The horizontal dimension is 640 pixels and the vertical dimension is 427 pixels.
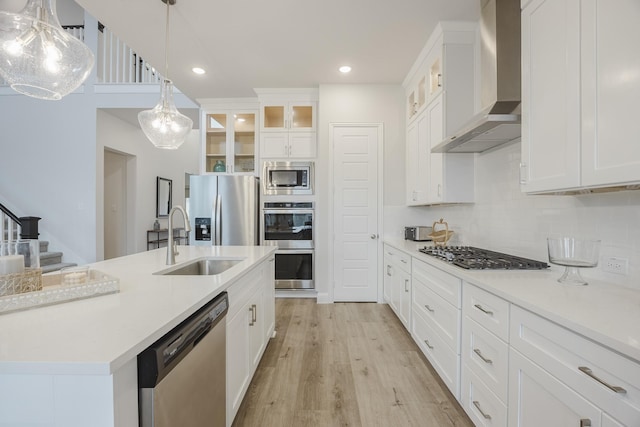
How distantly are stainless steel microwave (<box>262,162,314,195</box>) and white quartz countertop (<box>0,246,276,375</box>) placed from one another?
262 centimetres

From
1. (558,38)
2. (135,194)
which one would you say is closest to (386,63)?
(558,38)

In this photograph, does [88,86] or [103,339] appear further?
[88,86]

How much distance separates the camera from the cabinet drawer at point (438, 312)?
177 cm

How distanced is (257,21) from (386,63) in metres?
1.45

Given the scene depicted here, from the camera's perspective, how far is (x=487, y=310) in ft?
4.68

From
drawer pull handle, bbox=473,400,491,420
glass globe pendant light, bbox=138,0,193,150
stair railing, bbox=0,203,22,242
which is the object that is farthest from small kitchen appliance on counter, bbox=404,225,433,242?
stair railing, bbox=0,203,22,242

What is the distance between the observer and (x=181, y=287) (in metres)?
1.29

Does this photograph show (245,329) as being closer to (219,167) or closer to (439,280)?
(439,280)

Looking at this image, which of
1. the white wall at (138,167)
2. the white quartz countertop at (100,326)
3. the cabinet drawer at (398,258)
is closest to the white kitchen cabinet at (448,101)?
the cabinet drawer at (398,258)

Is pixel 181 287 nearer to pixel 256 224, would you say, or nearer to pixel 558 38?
pixel 558 38

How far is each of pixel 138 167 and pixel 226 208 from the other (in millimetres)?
3034

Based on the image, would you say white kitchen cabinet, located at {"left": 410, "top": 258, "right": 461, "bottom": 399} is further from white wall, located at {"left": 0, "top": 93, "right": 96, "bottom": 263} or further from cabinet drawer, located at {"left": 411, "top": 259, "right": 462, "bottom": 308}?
white wall, located at {"left": 0, "top": 93, "right": 96, "bottom": 263}

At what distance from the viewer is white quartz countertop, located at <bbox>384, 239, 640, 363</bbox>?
0.83 m

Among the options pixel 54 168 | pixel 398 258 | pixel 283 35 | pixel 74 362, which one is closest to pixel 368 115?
pixel 283 35
